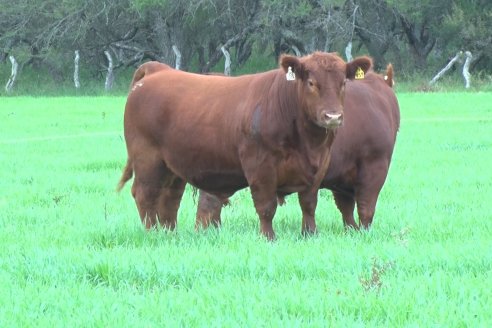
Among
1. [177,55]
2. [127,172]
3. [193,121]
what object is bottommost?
[177,55]

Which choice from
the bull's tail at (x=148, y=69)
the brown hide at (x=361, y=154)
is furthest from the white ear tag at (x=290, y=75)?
the bull's tail at (x=148, y=69)

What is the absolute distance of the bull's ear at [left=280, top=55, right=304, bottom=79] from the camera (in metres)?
7.11

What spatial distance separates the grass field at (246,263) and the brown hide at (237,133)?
0.35 metres

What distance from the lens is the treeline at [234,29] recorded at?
38.6 metres

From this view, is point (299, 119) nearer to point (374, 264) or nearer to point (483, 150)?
point (374, 264)

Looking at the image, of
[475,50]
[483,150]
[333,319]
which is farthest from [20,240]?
[475,50]

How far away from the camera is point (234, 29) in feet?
141

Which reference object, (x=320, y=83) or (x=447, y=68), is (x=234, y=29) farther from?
(x=320, y=83)

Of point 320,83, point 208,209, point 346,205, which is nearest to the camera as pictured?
point 320,83

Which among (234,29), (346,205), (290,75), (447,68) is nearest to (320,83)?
(290,75)

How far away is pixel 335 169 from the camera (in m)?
7.78

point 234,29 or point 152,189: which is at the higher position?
point 152,189

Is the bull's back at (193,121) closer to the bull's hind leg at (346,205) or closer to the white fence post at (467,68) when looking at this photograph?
the bull's hind leg at (346,205)

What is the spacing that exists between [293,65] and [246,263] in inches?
77.7
